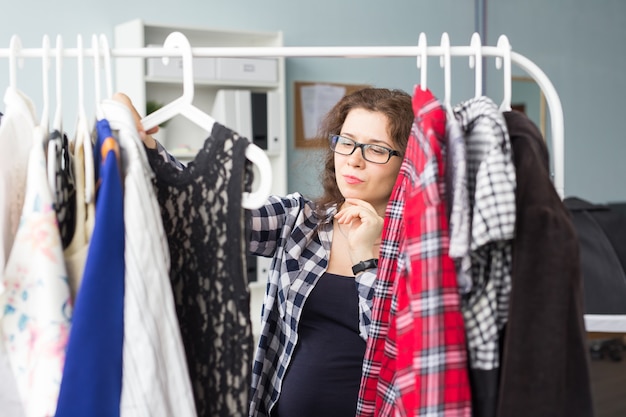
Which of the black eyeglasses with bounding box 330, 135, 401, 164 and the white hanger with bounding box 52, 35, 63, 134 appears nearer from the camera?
the white hanger with bounding box 52, 35, 63, 134

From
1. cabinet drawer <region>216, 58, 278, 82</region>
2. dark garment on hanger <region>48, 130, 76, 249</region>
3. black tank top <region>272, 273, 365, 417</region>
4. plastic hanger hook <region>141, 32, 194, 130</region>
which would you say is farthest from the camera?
cabinet drawer <region>216, 58, 278, 82</region>

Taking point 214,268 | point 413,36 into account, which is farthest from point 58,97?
point 413,36

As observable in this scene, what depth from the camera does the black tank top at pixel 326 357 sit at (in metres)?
1.51

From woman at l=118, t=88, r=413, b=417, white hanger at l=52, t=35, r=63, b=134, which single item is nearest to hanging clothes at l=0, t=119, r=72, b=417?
white hanger at l=52, t=35, r=63, b=134

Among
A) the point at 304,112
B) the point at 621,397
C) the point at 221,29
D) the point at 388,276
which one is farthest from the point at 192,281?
the point at 304,112

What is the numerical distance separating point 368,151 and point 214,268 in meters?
0.58

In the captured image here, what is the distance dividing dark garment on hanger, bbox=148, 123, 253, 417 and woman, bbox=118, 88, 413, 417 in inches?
16.6

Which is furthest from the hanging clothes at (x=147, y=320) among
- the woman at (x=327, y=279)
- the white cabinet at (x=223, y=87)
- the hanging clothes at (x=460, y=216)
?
the white cabinet at (x=223, y=87)

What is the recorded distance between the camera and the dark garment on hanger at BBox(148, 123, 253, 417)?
1.05 meters

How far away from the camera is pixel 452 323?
3.24 ft

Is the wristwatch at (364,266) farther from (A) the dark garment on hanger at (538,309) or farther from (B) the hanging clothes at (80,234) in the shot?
(B) the hanging clothes at (80,234)

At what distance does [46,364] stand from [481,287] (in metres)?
0.61

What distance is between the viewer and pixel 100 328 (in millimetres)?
921

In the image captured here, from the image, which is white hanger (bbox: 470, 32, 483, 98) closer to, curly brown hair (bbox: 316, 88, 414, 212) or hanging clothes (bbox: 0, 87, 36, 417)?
curly brown hair (bbox: 316, 88, 414, 212)
